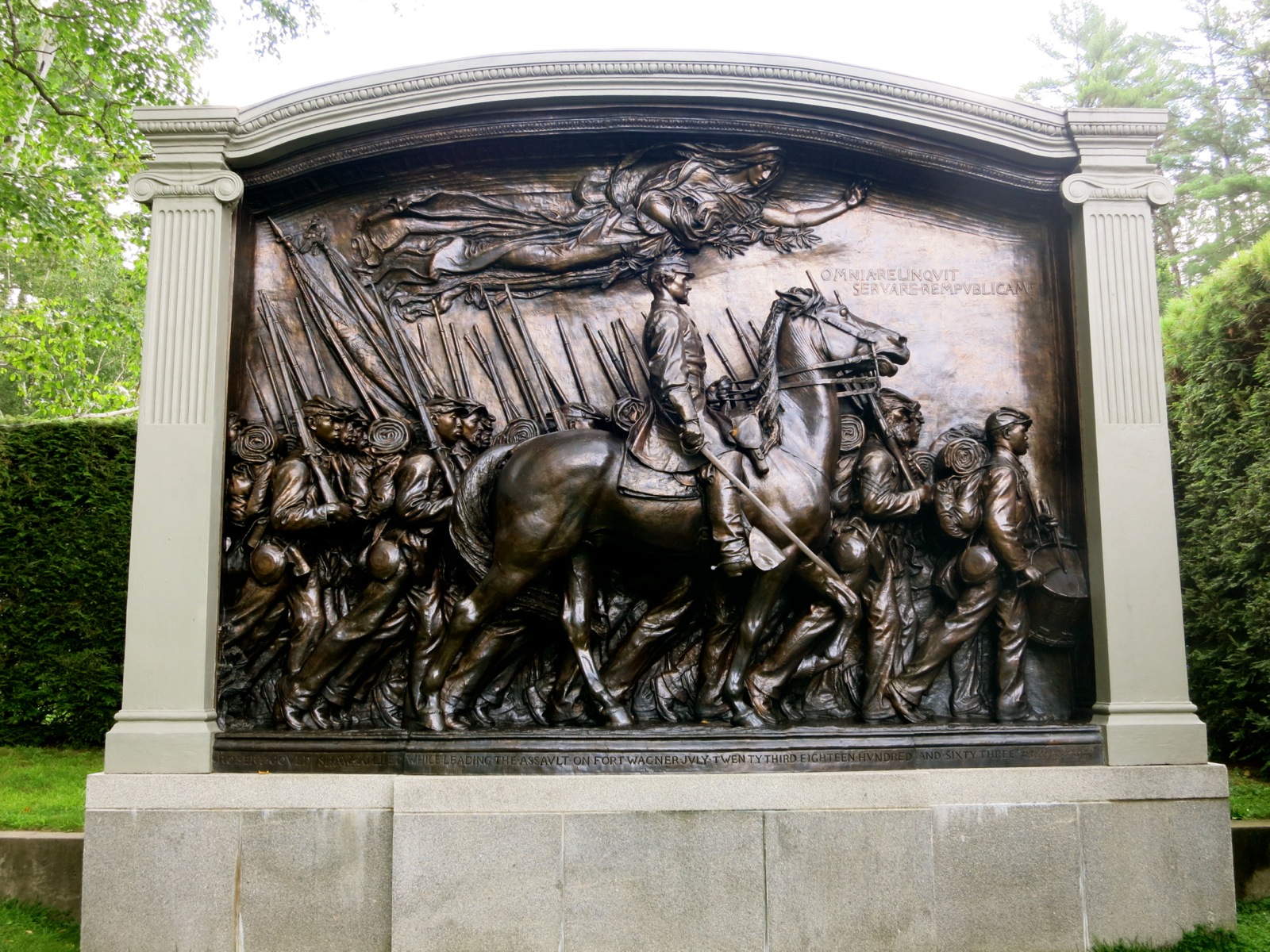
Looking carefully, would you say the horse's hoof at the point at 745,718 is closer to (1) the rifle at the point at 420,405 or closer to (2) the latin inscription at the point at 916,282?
(1) the rifle at the point at 420,405

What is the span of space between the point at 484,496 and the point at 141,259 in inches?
468

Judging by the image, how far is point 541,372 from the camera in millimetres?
8656

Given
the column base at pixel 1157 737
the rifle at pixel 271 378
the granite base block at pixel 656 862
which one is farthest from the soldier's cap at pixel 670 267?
the column base at pixel 1157 737

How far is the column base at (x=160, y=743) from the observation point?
7438 millimetres

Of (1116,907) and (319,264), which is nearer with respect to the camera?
(1116,907)

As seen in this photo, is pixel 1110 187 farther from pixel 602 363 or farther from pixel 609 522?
pixel 609 522

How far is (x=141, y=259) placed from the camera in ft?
56.0

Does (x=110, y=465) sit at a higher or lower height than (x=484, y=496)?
higher

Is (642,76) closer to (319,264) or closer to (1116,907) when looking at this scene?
(319,264)

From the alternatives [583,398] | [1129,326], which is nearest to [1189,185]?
[1129,326]

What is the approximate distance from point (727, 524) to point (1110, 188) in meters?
4.10

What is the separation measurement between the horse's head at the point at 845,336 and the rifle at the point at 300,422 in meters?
3.87

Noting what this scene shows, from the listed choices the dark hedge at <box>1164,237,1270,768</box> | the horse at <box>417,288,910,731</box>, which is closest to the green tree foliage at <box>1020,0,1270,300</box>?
the dark hedge at <box>1164,237,1270,768</box>

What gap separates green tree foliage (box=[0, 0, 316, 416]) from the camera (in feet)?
46.1
